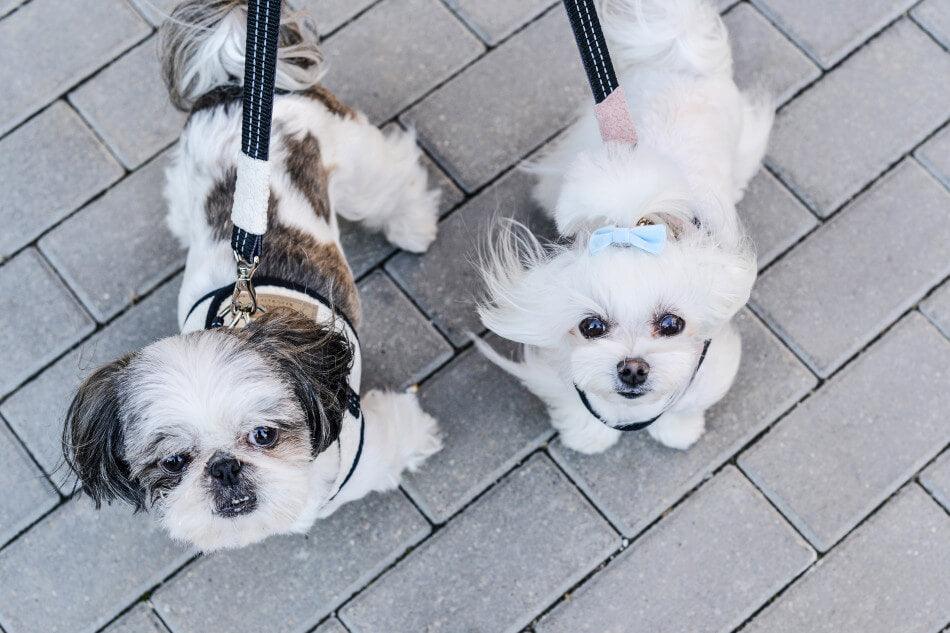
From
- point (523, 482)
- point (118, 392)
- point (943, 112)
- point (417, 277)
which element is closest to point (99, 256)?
point (417, 277)

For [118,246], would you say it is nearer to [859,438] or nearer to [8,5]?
[8,5]

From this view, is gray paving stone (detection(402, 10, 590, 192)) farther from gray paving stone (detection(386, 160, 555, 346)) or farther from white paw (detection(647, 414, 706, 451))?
white paw (detection(647, 414, 706, 451))

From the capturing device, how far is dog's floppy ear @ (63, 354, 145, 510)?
2.08 m

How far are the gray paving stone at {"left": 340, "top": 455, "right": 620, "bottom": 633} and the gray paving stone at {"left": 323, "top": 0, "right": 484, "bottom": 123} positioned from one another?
5.12 feet

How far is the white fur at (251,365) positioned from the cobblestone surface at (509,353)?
239 millimetres

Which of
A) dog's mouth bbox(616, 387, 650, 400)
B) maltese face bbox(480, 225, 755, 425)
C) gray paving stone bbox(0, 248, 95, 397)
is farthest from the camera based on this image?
gray paving stone bbox(0, 248, 95, 397)

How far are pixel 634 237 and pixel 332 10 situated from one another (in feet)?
6.59

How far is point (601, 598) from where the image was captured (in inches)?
121

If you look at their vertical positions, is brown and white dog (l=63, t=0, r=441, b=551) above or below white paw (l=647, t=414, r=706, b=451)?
above

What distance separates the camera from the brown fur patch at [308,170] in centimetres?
255

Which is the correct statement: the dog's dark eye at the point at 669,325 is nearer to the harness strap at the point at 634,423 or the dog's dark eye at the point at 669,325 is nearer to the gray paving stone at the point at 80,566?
the harness strap at the point at 634,423

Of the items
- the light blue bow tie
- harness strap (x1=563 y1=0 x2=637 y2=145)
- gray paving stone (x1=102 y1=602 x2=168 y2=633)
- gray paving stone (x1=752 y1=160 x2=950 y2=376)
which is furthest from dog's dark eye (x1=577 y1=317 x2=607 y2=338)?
gray paving stone (x1=102 y1=602 x2=168 y2=633)

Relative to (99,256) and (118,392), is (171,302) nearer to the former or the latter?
(99,256)

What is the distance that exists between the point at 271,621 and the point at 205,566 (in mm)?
295
